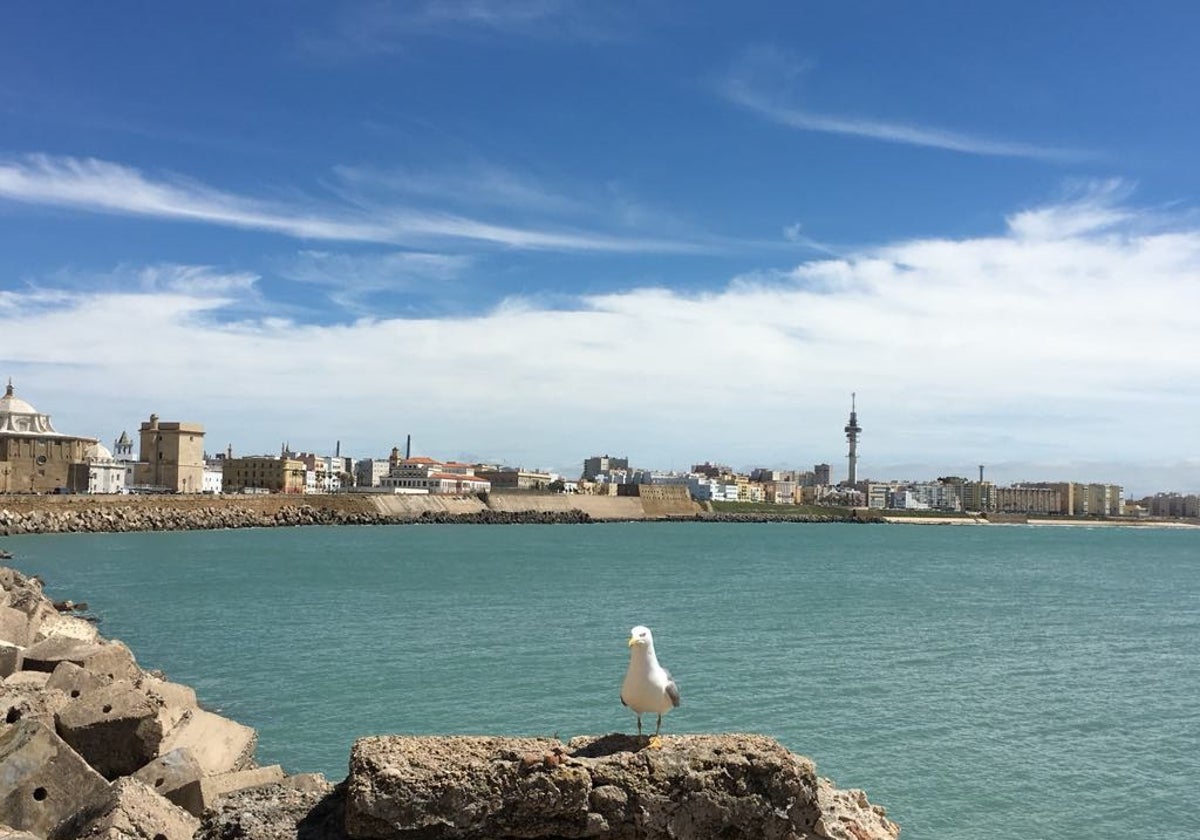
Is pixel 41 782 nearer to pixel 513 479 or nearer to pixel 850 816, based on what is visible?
pixel 850 816

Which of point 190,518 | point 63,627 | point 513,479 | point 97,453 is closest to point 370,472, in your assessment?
point 513,479

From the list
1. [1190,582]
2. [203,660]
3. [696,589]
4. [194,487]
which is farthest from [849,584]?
[194,487]

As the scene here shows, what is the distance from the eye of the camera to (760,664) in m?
22.0

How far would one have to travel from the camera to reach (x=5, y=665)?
12.5 meters

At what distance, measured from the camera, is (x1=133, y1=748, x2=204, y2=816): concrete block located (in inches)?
322

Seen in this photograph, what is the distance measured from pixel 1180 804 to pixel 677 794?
34.5ft

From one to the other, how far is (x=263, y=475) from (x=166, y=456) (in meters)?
25.9

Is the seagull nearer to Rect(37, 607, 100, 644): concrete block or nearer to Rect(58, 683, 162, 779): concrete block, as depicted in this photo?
Rect(58, 683, 162, 779): concrete block

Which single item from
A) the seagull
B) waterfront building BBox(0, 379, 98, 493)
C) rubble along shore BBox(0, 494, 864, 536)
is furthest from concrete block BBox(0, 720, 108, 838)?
waterfront building BBox(0, 379, 98, 493)

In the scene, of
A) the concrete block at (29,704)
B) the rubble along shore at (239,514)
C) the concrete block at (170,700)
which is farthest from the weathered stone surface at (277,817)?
the rubble along shore at (239,514)

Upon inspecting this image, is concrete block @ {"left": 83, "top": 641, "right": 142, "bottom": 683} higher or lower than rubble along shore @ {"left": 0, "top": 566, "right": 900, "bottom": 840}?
lower

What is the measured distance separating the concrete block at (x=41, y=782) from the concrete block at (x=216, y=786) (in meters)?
0.70

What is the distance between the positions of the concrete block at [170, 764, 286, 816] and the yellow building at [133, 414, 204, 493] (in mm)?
103629

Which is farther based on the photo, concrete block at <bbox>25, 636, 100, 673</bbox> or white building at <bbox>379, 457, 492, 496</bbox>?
white building at <bbox>379, 457, 492, 496</bbox>
